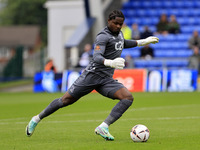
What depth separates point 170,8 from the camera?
109 feet

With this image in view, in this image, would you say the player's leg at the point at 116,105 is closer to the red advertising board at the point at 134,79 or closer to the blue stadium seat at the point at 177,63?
the red advertising board at the point at 134,79

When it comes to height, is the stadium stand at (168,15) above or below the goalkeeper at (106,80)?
above

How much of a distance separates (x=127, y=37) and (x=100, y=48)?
63.7ft

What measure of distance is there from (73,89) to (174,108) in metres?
6.86

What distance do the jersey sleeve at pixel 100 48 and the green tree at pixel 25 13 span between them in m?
82.9

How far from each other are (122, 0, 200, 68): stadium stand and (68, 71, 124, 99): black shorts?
1850 cm

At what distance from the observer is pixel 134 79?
81.3 ft

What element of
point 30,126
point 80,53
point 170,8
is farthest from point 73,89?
point 170,8

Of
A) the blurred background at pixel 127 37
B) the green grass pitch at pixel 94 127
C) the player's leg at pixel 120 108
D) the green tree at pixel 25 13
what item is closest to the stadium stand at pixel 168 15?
the blurred background at pixel 127 37

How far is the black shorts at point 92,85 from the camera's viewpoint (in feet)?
29.5

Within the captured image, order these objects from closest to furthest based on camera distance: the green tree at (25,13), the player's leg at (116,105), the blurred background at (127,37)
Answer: the player's leg at (116,105) → the blurred background at (127,37) → the green tree at (25,13)

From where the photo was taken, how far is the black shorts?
29.5ft

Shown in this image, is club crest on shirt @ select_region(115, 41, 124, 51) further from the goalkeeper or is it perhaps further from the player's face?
the player's face

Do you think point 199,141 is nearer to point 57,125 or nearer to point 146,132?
point 146,132
